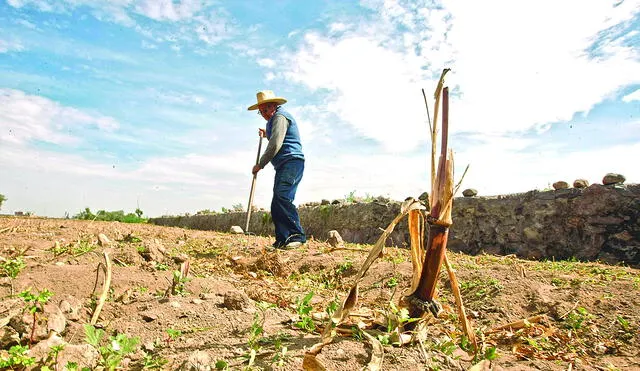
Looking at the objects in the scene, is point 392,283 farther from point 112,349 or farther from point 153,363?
point 112,349

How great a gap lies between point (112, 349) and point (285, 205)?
161 inches

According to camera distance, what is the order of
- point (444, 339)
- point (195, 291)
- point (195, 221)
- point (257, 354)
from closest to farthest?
point (257, 354)
point (444, 339)
point (195, 291)
point (195, 221)

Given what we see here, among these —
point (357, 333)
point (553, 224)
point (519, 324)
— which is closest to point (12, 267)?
point (357, 333)

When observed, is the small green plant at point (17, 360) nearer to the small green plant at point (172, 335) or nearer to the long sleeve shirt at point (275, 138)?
the small green plant at point (172, 335)

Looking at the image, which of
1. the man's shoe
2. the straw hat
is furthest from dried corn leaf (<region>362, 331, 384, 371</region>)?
the straw hat

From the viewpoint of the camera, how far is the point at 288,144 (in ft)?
18.7

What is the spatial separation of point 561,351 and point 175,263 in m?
2.75

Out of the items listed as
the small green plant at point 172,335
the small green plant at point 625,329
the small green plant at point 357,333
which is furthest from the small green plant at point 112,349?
the small green plant at point 625,329

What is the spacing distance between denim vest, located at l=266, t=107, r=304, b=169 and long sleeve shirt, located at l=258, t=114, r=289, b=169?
109 mm

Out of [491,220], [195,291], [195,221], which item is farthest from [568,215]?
[195,221]

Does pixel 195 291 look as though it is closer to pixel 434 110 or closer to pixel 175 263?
pixel 175 263

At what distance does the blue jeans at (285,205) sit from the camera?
18.3ft

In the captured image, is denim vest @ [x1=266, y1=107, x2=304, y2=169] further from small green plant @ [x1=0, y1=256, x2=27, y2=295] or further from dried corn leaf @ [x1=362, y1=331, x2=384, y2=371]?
dried corn leaf @ [x1=362, y1=331, x2=384, y2=371]

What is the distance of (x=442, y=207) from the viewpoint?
162 centimetres
